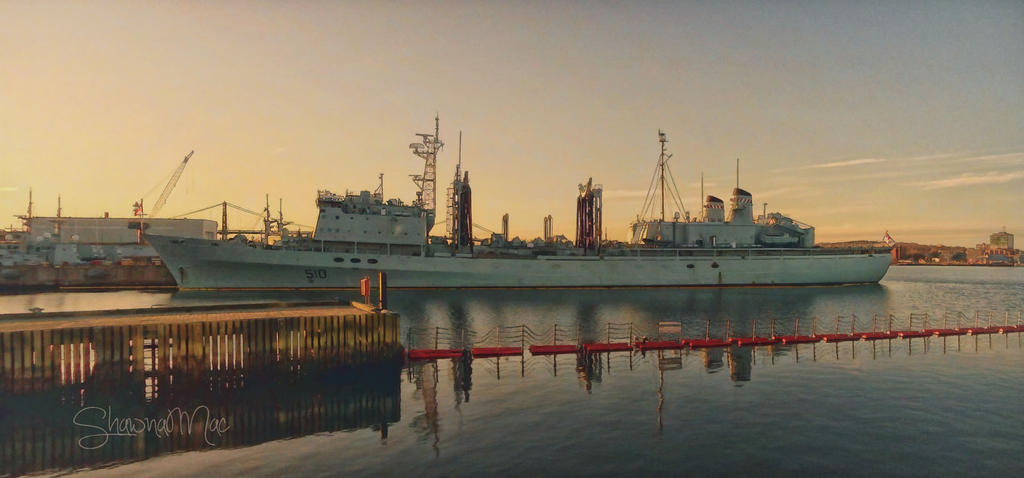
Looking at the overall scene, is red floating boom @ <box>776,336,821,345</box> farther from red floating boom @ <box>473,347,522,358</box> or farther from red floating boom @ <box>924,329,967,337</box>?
red floating boom @ <box>473,347,522,358</box>

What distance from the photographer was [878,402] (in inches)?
618

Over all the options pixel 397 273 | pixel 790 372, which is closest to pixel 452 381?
pixel 790 372

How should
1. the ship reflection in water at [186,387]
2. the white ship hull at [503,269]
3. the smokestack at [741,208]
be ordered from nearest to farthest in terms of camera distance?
the ship reflection in water at [186,387] → the white ship hull at [503,269] → the smokestack at [741,208]

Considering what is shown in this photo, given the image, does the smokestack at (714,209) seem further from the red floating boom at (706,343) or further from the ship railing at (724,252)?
the red floating boom at (706,343)

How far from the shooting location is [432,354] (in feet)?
70.1

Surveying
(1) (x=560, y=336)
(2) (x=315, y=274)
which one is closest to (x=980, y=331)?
(1) (x=560, y=336)

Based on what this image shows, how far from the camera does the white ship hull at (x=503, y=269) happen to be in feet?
156

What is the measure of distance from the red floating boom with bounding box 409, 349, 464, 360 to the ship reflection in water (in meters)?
2.46

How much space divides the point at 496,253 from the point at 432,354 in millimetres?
34554

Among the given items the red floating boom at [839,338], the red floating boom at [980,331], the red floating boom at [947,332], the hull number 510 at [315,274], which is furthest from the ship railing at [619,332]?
the hull number 510 at [315,274]

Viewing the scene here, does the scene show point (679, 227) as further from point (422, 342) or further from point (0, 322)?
point (0, 322)

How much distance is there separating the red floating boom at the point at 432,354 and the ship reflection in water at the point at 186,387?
246cm

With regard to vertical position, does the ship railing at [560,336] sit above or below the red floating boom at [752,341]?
below

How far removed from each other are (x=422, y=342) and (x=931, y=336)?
2856cm
